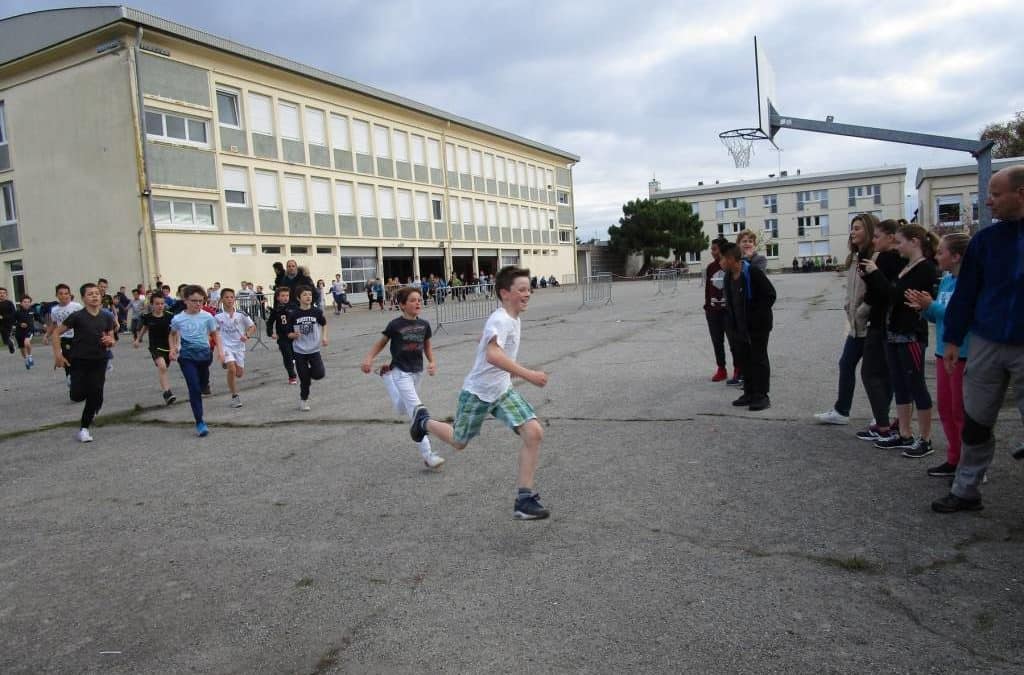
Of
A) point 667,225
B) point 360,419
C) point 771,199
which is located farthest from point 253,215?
point 771,199

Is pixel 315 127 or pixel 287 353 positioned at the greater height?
pixel 315 127

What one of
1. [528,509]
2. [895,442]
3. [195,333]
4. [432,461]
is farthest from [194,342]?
[895,442]

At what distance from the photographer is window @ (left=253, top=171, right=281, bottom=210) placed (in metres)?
30.4

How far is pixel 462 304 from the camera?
62.6ft

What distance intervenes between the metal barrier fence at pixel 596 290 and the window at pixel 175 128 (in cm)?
1681

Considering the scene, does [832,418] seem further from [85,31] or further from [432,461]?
Answer: [85,31]

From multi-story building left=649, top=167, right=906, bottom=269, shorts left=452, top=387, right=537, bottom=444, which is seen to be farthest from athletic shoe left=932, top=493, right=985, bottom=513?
multi-story building left=649, top=167, right=906, bottom=269

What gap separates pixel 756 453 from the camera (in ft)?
18.0

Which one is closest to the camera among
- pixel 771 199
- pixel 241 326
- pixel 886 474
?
pixel 886 474

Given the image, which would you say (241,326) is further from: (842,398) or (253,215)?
(253,215)

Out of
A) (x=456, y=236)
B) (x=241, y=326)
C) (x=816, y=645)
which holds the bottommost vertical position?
(x=816, y=645)

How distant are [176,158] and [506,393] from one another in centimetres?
2686

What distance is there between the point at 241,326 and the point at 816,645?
8.87m

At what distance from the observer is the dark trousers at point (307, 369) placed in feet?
27.8
